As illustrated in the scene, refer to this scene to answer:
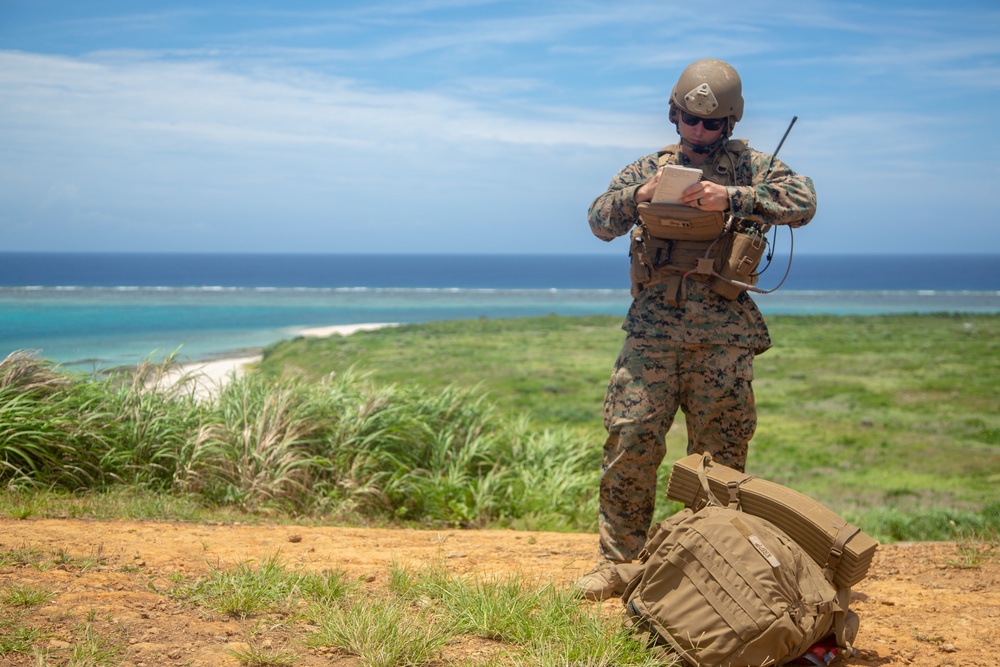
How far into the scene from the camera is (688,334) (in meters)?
3.56

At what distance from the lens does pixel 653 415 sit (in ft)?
11.6

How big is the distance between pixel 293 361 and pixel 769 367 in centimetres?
1185

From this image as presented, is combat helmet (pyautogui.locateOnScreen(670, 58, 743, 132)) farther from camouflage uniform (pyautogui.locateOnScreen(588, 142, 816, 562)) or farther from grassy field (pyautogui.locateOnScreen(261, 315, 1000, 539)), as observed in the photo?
grassy field (pyautogui.locateOnScreen(261, 315, 1000, 539))

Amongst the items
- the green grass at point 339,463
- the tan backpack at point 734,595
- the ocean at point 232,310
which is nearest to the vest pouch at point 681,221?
the ocean at point 232,310

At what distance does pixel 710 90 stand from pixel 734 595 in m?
2.03

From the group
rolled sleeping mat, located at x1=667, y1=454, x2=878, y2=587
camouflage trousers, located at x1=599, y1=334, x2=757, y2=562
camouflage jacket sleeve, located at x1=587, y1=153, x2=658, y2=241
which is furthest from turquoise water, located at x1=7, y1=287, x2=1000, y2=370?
rolled sleeping mat, located at x1=667, y1=454, x2=878, y2=587

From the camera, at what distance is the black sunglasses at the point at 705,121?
364 cm

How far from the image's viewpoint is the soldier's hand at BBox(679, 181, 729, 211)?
133 inches

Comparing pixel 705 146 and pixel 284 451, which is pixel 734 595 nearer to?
pixel 705 146

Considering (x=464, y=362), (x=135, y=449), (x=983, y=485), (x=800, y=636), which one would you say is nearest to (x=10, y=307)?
(x=464, y=362)

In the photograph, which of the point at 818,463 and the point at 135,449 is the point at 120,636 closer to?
the point at 135,449

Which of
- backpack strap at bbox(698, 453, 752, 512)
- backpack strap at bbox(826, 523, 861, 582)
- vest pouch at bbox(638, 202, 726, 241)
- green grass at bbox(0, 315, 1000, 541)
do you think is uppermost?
vest pouch at bbox(638, 202, 726, 241)

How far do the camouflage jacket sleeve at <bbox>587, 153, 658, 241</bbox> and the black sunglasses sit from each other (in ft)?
0.89

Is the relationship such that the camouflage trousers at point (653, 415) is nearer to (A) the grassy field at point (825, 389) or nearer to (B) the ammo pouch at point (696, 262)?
(B) the ammo pouch at point (696, 262)
